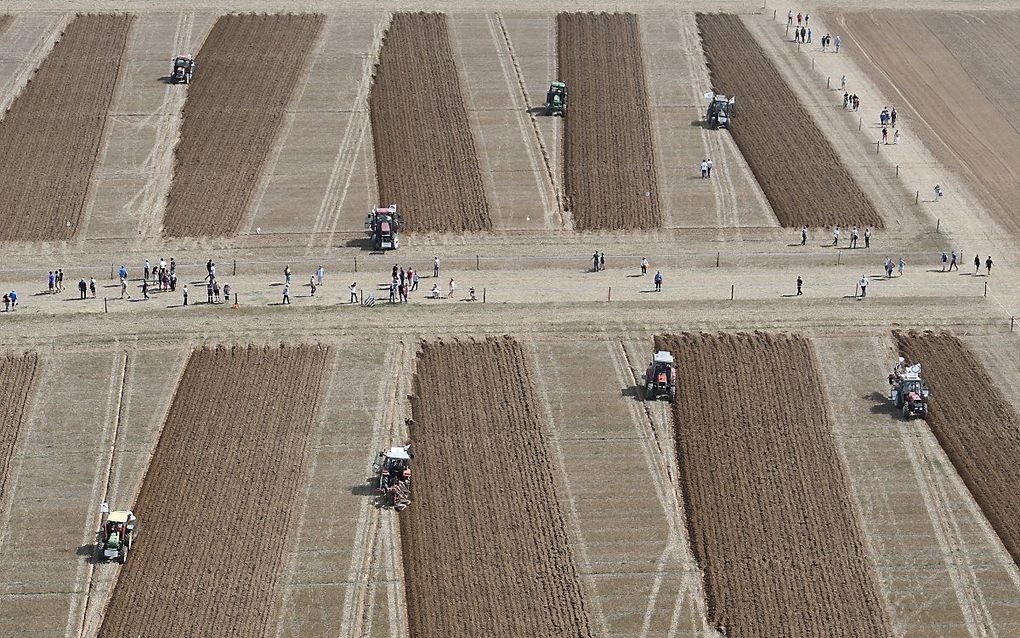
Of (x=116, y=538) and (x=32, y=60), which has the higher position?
(x=32, y=60)

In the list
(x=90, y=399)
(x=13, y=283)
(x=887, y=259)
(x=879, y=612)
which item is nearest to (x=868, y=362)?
(x=887, y=259)

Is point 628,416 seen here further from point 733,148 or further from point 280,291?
point 733,148

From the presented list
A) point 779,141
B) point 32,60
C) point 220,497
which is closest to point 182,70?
point 32,60

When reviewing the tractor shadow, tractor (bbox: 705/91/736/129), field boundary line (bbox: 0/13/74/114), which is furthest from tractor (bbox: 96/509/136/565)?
tractor (bbox: 705/91/736/129)

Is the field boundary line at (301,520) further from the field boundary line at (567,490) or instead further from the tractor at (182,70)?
the tractor at (182,70)

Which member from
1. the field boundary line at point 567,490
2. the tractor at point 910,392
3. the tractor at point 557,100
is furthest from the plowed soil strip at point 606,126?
the tractor at point 910,392

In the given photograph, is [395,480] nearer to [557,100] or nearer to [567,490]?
[567,490]
